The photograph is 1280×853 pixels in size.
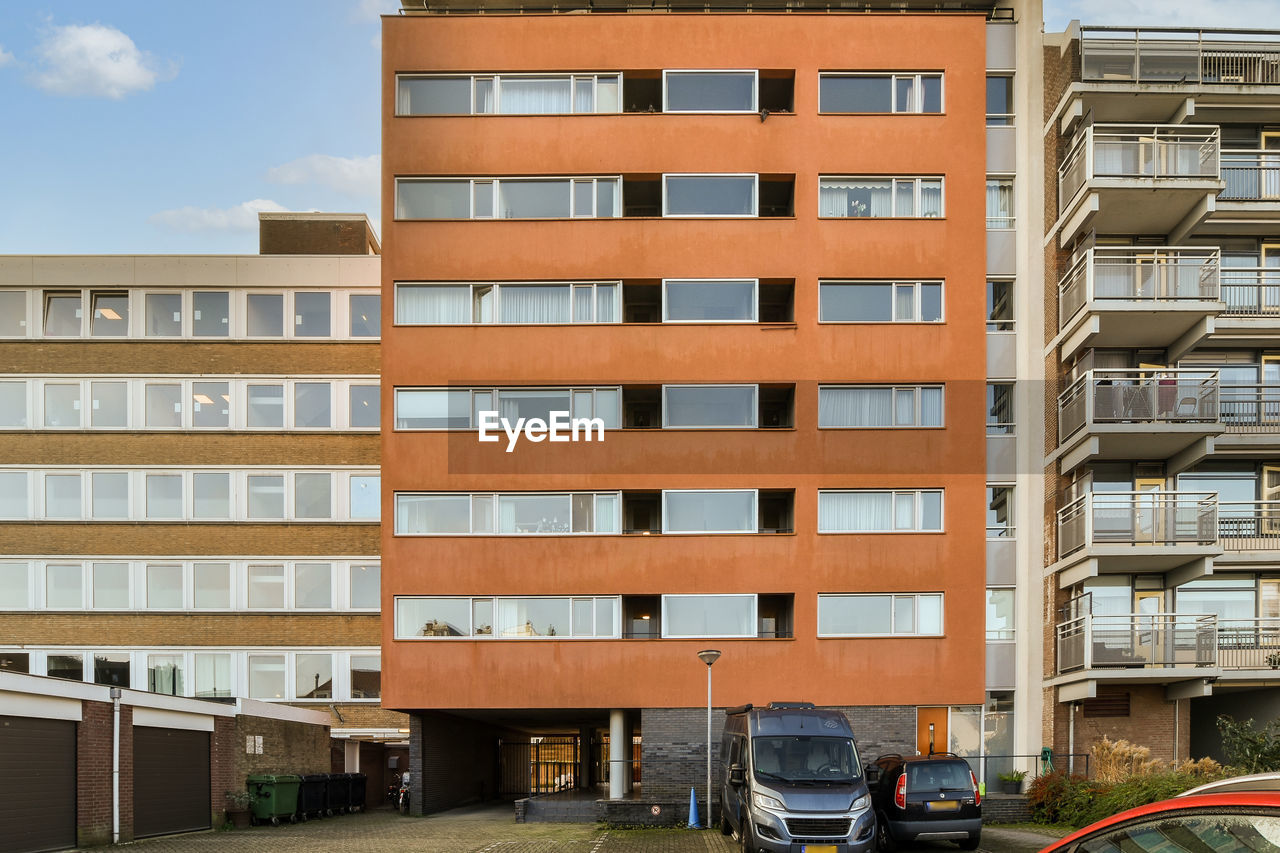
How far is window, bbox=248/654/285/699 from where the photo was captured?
36.2 meters

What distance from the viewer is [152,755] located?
74.7ft

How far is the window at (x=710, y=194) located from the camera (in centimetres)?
2795

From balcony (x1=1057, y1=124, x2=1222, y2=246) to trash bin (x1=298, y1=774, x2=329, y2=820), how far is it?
2251 centimetres

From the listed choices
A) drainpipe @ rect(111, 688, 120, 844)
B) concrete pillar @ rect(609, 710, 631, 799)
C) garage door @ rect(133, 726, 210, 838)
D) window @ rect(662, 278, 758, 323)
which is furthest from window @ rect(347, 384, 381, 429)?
drainpipe @ rect(111, 688, 120, 844)

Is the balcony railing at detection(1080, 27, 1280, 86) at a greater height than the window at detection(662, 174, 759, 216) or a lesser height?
greater

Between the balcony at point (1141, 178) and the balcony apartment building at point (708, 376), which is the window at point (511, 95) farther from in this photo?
the balcony at point (1141, 178)

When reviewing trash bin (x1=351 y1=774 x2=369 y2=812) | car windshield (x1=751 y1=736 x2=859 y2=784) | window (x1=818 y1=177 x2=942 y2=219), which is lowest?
trash bin (x1=351 y1=774 x2=369 y2=812)

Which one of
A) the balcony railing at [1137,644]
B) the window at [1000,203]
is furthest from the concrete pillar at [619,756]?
the window at [1000,203]

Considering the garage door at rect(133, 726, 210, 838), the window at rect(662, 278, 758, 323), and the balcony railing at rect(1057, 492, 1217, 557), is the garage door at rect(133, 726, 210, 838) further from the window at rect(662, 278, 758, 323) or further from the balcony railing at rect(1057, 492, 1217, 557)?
the balcony railing at rect(1057, 492, 1217, 557)

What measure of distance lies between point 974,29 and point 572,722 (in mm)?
21611

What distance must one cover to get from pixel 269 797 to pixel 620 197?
1609 centimetres

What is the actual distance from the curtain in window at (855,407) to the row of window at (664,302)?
1.71 meters

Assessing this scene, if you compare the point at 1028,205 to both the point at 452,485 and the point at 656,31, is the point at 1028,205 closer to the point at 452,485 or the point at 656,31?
the point at 656,31

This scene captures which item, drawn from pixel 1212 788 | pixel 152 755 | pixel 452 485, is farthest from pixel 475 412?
pixel 1212 788
